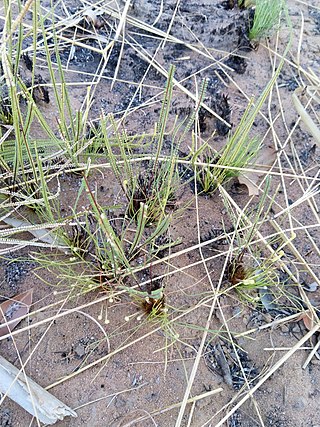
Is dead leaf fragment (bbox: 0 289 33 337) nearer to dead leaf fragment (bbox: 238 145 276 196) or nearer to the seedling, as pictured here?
the seedling

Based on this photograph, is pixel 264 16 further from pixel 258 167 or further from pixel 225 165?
pixel 225 165

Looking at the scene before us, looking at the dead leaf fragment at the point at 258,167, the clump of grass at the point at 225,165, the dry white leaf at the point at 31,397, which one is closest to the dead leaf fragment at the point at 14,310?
the dry white leaf at the point at 31,397

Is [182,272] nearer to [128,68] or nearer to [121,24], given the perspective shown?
[128,68]

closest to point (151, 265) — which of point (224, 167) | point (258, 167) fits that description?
Result: point (224, 167)

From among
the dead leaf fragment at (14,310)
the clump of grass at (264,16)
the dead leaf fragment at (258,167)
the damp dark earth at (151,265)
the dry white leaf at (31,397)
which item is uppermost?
the clump of grass at (264,16)

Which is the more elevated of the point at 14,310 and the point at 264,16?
the point at 264,16

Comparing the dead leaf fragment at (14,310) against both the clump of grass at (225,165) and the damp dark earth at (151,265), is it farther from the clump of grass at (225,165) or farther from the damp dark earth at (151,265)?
the clump of grass at (225,165)

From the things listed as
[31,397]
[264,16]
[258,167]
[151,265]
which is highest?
[264,16]
